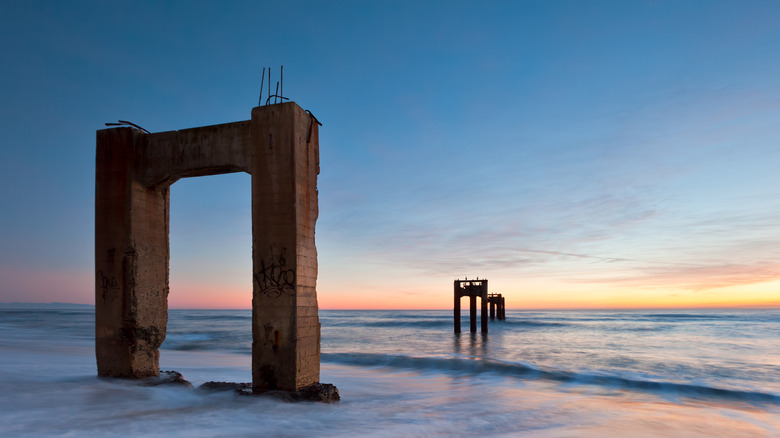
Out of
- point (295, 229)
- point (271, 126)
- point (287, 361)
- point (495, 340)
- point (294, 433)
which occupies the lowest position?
point (495, 340)

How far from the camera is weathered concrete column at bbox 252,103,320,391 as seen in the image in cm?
798

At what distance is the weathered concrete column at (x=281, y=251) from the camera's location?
314 inches

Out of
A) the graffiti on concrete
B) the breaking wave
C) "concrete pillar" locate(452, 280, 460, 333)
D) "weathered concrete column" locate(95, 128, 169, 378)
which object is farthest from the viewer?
"concrete pillar" locate(452, 280, 460, 333)

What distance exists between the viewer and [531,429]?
28.6ft

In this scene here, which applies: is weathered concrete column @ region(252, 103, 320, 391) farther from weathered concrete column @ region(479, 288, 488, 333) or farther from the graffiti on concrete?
weathered concrete column @ region(479, 288, 488, 333)

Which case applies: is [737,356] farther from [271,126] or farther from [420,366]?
[271,126]

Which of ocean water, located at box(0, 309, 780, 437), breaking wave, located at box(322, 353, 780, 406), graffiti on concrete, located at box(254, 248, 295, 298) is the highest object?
graffiti on concrete, located at box(254, 248, 295, 298)

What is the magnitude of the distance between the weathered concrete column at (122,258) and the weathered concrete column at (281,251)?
2648 mm

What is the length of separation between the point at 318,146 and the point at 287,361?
3703 millimetres

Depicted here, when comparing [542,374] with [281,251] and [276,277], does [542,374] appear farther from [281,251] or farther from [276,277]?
[281,251]

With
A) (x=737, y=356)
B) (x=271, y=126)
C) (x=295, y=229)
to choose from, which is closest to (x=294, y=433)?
(x=295, y=229)

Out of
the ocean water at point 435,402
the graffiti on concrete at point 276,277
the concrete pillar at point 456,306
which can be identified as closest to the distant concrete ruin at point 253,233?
the graffiti on concrete at point 276,277

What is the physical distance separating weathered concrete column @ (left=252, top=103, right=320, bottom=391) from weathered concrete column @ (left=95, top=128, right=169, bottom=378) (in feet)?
8.69

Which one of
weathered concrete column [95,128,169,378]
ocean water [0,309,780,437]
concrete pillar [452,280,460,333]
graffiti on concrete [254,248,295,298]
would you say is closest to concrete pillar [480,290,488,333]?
concrete pillar [452,280,460,333]
